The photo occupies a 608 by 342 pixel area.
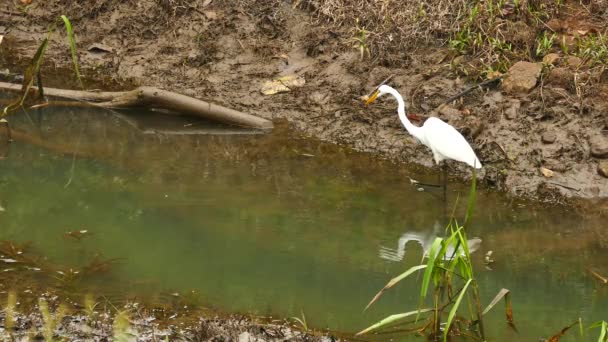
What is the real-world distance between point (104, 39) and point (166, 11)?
793 millimetres

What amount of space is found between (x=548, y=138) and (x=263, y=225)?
2827 millimetres

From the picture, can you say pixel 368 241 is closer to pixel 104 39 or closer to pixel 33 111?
pixel 33 111

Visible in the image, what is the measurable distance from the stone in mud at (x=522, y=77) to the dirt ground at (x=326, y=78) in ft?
0.25

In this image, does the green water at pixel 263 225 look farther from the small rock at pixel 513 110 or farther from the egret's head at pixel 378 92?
the small rock at pixel 513 110

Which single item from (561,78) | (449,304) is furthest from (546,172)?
(449,304)

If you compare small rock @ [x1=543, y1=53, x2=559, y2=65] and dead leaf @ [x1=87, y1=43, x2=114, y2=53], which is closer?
small rock @ [x1=543, y1=53, x2=559, y2=65]

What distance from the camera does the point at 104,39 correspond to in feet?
32.2

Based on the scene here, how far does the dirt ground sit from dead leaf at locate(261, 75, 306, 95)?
6cm

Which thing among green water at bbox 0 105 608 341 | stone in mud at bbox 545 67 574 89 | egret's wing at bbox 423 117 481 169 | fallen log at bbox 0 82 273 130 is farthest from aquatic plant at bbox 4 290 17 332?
stone in mud at bbox 545 67 574 89

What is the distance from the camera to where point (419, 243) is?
20.6ft

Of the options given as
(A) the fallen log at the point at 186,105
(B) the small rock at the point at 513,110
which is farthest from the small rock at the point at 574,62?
(A) the fallen log at the point at 186,105

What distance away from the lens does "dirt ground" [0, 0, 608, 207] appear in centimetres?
744

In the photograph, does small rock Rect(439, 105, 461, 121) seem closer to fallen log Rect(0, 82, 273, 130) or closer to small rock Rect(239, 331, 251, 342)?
fallen log Rect(0, 82, 273, 130)

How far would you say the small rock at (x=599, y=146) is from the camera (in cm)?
724
